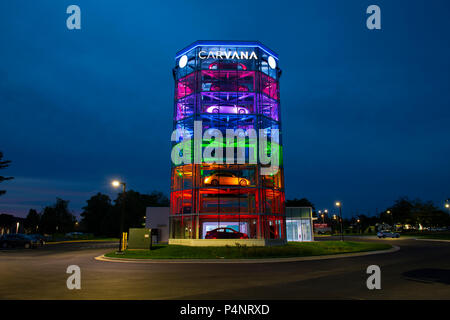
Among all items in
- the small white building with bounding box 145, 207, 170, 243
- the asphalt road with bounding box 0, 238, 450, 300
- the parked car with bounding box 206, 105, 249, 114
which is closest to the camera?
the asphalt road with bounding box 0, 238, 450, 300

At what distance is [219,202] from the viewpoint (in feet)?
112

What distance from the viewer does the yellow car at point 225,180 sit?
3403 centimetres

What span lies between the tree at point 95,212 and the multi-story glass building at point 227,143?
198 ft

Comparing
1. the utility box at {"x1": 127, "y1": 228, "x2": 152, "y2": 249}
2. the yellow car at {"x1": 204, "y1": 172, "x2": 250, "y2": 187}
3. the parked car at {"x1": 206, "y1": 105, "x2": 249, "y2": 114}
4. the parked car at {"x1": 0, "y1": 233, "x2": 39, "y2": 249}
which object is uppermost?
the parked car at {"x1": 206, "y1": 105, "x2": 249, "y2": 114}

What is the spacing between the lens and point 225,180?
3416 cm

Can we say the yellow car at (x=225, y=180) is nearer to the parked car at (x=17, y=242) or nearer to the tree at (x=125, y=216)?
the parked car at (x=17, y=242)

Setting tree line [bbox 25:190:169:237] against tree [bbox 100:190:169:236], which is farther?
tree [bbox 100:190:169:236]

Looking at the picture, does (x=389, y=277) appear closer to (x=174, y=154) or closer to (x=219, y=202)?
(x=219, y=202)

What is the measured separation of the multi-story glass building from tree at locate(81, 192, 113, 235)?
60.4 m

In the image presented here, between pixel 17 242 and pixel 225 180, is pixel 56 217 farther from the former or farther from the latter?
pixel 225 180

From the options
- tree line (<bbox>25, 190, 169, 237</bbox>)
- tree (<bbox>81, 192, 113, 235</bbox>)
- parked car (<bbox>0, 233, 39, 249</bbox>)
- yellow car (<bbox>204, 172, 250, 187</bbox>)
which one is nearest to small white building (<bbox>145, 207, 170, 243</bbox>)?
yellow car (<bbox>204, 172, 250, 187</bbox>)

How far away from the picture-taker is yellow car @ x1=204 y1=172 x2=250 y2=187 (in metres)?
34.0

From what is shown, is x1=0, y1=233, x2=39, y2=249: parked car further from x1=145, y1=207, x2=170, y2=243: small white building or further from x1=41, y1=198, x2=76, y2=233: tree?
x1=41, y1=198, x2=76, y2=233: tree

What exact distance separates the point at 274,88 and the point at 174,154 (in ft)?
52.1
